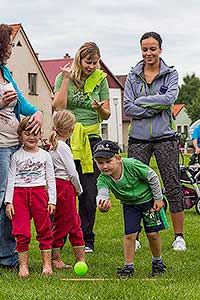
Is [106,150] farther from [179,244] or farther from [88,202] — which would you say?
[179,244]

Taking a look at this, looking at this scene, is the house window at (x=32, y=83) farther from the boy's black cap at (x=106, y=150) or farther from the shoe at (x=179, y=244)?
the boy's black cap at (x=106, y=150)

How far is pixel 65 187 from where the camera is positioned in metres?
6.85

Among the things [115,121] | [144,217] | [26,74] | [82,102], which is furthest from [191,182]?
[115,121]

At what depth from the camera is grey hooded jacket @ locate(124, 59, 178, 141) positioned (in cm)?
769

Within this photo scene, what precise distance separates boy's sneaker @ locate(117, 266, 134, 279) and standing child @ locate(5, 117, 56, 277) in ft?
2.06

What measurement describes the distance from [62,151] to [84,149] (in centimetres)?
94

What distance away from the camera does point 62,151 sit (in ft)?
22.5

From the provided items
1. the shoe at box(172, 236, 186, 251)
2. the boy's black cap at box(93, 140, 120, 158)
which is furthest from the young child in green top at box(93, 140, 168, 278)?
the shoe at box(172, 236, 186, 251)

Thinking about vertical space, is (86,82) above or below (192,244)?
above

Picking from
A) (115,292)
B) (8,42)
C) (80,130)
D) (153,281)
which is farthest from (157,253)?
(8,42)

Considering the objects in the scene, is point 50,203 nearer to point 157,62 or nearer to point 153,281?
point 153,281

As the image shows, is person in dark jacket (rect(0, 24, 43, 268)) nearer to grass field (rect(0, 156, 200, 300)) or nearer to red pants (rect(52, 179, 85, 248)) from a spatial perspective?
grass field (rect(0, 156, 200, 300))

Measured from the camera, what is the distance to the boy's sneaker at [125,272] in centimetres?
622

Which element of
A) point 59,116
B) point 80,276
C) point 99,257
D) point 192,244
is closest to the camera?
point 80,276
